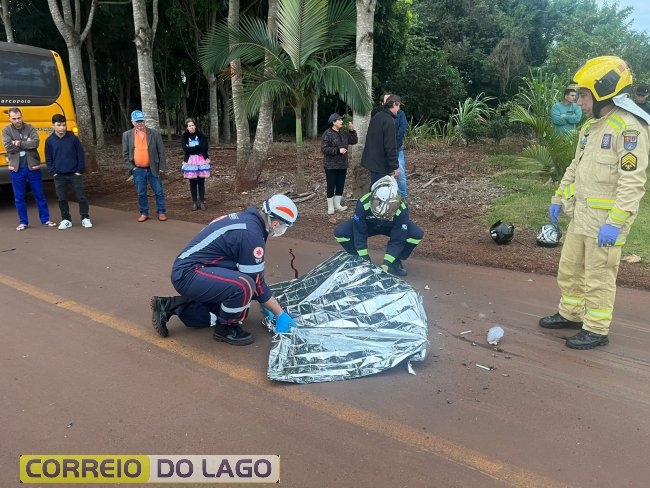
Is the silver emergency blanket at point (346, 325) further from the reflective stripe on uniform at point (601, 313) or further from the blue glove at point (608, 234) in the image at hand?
the blue glove at point (608, 234)

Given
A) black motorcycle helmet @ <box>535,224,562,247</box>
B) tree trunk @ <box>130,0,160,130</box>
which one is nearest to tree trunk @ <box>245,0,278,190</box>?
tree trunk @ <box>130,0,160,130</box>

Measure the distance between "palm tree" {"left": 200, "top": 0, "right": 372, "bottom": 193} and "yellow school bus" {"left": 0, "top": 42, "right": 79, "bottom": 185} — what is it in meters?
2.87

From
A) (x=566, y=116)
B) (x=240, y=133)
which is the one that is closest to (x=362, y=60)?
(x=240, y=133)

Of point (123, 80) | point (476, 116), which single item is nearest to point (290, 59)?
point (476, 116)

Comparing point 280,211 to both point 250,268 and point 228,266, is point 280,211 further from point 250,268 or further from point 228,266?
point 228,266

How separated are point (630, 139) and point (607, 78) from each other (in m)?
0.46

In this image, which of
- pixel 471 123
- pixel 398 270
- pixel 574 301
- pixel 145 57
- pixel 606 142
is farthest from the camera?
pixel 471 123

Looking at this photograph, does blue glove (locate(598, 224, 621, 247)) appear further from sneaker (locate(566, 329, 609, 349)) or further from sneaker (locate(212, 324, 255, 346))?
sneaker (locate(212, 324, 255, 346))

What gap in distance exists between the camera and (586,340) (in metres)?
3.93

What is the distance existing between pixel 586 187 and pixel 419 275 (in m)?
2.13

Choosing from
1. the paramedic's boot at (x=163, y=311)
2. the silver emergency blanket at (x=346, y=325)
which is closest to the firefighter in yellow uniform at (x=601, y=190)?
the silver emergency blanket at (x=346, y=325)

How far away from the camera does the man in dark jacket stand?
7.38 m

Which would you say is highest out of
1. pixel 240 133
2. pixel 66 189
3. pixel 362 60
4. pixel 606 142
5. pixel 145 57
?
pixel 145 57

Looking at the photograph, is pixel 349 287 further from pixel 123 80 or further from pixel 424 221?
pixel 123 80
